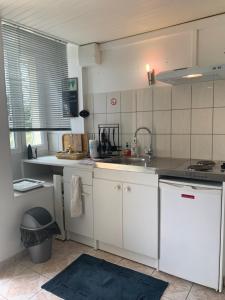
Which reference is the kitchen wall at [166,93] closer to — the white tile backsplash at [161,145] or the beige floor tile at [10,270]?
the white tile backsplash at [161,145]

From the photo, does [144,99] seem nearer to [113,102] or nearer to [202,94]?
[113,102]

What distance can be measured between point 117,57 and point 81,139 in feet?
3.45

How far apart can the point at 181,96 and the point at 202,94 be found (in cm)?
20

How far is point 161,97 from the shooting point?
95.7 inches

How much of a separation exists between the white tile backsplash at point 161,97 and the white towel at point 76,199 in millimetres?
1107

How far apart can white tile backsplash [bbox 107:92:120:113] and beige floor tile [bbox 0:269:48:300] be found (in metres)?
1.81

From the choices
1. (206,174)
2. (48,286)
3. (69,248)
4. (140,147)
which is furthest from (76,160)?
(206,174)

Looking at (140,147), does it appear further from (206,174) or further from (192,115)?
(206,174)

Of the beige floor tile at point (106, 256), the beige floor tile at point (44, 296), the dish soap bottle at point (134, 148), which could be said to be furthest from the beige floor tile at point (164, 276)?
the dish soap bottle at point (134, 148)

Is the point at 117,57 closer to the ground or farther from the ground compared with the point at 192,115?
farther from the ground

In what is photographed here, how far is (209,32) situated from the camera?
6.91 ft

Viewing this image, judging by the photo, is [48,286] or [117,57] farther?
[117,57]

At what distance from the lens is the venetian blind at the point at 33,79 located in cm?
237

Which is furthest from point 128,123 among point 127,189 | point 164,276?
point 164,276
